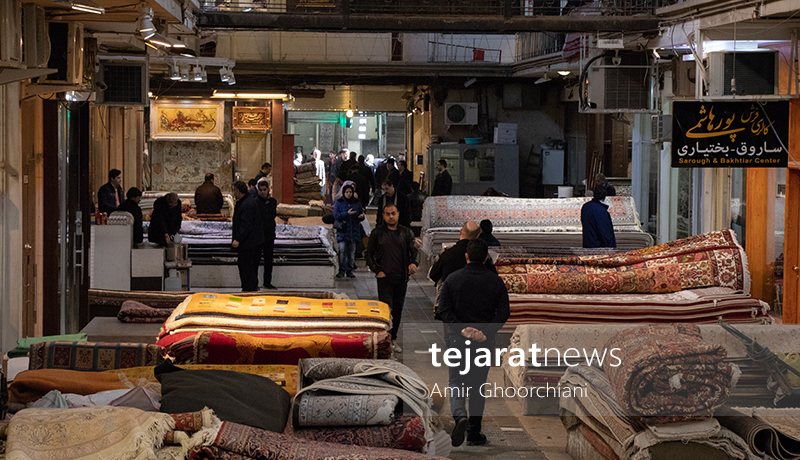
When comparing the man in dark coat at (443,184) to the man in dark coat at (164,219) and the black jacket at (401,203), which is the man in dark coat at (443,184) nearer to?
the black jacket at (401,203)

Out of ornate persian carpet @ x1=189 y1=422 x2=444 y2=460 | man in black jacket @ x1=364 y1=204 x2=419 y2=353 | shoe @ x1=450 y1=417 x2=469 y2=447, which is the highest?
man in black jacket @ x1=364 y1=204 x2=419 y2=353

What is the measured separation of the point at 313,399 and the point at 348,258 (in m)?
9.34

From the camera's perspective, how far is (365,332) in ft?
17.9

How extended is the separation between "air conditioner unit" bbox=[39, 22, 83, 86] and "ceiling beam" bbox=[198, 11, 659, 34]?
291 cm

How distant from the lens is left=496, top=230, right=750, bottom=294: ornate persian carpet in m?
8.06

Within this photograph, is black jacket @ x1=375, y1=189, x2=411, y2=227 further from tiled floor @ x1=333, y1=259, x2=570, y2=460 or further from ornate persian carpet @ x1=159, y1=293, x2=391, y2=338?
ornate persian carpet @ x1=159, y1=293, x2=391, y2=338

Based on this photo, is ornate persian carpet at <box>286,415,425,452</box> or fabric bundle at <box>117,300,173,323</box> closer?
ornate persian carpet at <box>286,415,425,452</box>

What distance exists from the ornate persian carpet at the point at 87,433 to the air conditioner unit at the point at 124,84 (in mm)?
6396

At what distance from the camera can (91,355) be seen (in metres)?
4.93

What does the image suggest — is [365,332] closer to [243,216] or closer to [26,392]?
[26,392]

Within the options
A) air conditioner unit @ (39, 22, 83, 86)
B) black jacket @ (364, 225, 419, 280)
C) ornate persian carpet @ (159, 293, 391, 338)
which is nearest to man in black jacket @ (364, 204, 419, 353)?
black jacket @ (364, 225, 419, 280)

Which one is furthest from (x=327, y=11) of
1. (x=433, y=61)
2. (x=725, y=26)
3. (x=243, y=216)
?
(x=433, y=61)

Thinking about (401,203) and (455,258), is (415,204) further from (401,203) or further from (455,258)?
(455,258)

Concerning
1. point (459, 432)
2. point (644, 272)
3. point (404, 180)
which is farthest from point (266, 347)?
point (404, 180)
